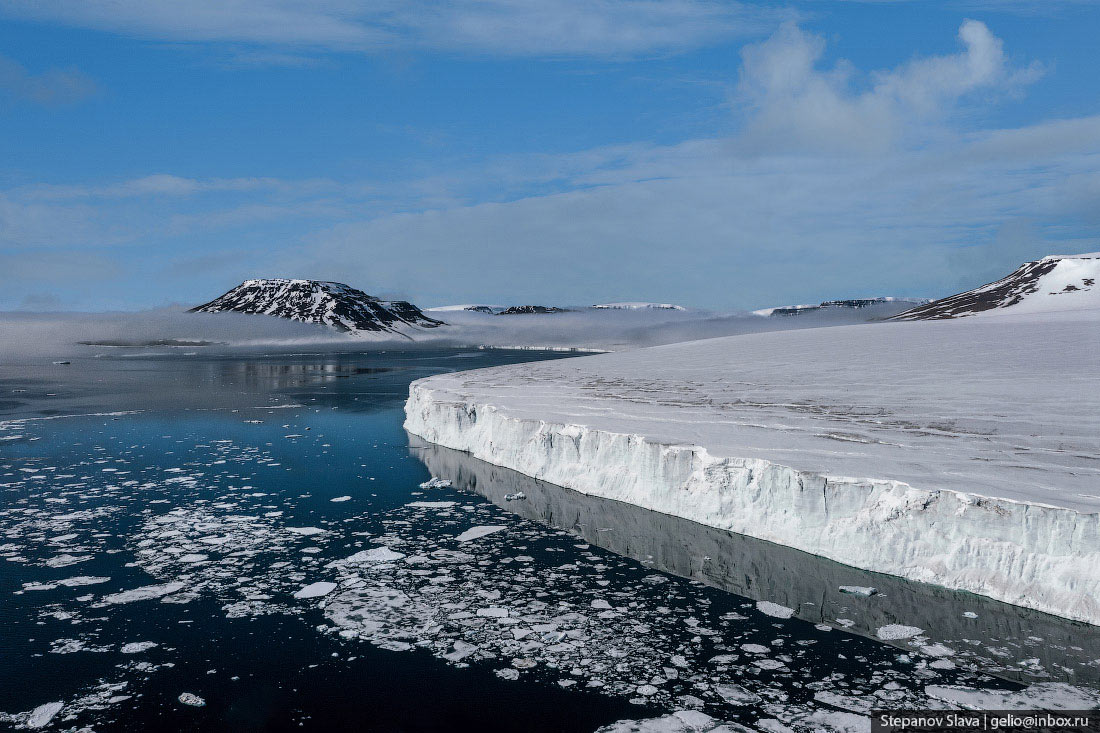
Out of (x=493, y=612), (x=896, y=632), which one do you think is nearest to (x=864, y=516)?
(x=896, y=632)

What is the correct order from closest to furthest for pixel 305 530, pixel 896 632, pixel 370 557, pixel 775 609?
pixel 896 632
pixel 775 609
pixel 370 557
pixel 305 530

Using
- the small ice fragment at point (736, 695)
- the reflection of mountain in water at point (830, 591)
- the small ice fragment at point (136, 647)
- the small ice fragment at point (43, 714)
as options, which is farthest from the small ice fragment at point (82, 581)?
the small ice fragment at point (736, 695)

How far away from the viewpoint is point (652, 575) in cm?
616

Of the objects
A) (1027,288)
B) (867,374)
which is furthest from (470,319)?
(867,374)

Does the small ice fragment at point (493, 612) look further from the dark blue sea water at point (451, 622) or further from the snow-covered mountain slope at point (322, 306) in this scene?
the snow-covered mountain slope at point (322, 306)

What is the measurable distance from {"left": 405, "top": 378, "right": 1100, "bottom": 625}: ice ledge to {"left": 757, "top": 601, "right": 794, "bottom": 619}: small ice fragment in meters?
1.24

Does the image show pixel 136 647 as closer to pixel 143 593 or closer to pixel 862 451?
pixel 143 593

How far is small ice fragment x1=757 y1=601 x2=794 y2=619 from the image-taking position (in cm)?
530

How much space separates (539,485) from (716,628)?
15.9 ft

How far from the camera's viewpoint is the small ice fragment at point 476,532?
23.5ft

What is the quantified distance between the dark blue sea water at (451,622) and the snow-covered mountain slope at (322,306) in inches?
5449

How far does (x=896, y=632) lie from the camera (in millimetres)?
4973

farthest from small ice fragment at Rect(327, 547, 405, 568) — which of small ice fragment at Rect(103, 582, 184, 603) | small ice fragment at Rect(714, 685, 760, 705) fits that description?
small ice fragment at Rect(714, 685, 760, 705)

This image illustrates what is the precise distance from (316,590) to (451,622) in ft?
4.58
